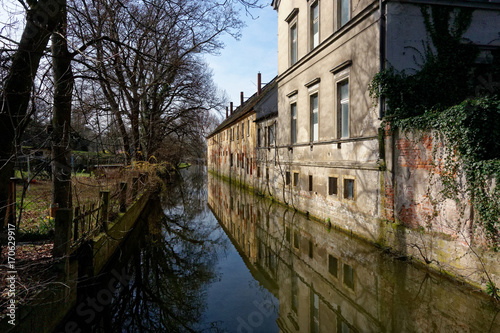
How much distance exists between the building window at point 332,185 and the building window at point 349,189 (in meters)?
0.74

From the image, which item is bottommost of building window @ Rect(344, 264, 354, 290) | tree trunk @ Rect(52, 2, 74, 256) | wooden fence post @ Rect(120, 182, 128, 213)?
building window @ Rect(344, 264, 354, 290)

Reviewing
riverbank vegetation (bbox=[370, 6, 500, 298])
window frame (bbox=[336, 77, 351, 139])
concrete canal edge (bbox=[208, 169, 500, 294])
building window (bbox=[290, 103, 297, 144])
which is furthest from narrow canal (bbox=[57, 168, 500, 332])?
building window (bbox=[290, 103, 297, 144])

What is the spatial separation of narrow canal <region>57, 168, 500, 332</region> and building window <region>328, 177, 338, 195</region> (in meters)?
1.58

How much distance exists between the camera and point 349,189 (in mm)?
10070

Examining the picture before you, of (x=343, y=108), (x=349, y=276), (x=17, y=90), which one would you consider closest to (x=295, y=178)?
(x=343, y=108)

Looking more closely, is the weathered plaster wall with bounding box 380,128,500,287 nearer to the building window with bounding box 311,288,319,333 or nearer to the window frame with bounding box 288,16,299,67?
the building window with bounding box 311,288,319,333

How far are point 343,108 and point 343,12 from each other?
3275 mm

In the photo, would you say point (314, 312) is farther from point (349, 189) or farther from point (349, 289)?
point (349, 189)

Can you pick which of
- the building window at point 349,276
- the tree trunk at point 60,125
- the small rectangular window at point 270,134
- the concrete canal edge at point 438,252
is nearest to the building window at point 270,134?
the small rectangular window at point 270,134

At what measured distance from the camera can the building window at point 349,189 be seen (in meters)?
9.89

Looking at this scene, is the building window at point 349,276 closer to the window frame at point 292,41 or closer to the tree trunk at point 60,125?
the tree trunk at point 60,125

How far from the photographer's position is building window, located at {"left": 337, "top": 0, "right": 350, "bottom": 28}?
34.4ft

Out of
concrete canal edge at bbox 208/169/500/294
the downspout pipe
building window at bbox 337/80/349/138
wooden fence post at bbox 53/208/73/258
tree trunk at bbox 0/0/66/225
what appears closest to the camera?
tree trunk at bbox 0/0/66/225

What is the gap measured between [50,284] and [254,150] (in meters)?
18.4
